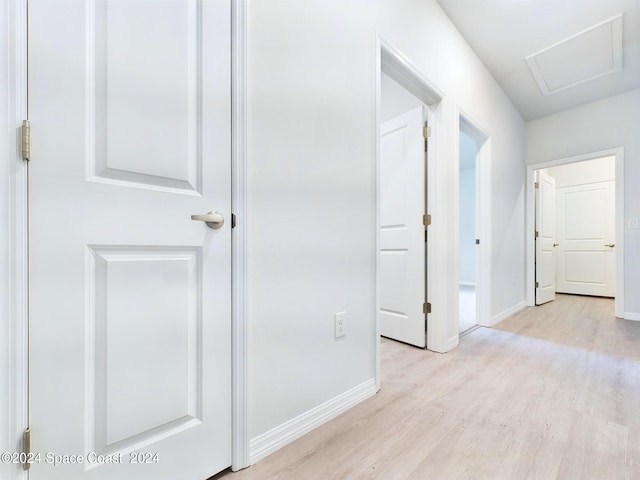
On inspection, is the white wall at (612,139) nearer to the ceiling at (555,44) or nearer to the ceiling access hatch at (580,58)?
the ceiling at (555,44)

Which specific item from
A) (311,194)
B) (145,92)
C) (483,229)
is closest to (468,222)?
(483,229)

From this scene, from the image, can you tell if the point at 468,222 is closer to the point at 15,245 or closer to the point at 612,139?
the point at 612,139

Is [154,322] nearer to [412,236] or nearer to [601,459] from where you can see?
[601,459]

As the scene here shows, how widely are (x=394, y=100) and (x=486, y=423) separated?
2.45 m

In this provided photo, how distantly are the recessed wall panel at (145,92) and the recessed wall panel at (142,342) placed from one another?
240 mm

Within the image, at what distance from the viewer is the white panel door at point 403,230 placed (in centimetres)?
231

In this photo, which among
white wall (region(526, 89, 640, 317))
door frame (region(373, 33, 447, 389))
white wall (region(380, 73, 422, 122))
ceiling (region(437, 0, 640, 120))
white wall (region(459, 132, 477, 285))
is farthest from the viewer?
white wall (region(459, 132, 477, 285))

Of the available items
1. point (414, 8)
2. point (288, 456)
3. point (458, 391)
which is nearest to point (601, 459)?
point (458, 391)

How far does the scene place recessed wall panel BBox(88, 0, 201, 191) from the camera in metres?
0.80

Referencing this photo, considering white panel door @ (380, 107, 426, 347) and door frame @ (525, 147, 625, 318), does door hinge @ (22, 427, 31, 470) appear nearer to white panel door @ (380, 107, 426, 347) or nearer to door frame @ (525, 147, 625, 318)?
white panel door @ (380, 107, 426, 347)

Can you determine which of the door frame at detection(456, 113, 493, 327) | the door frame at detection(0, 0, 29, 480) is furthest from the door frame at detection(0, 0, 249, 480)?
the door frame at detection(456, 113, 493, 327)

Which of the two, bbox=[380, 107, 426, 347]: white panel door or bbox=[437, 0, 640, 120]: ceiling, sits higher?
bbox=[437, 0, 640, 120]: ceiling

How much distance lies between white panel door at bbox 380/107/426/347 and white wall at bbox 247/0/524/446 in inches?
25.5

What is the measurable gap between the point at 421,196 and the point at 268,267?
1575 mm
